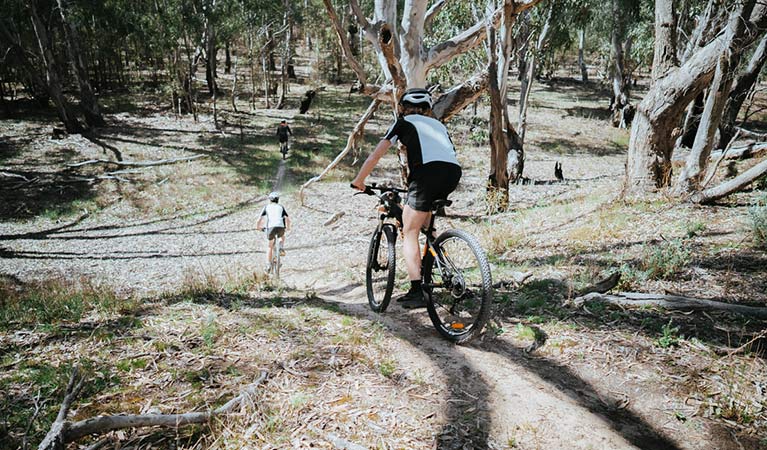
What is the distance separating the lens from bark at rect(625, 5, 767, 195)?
7.02 m

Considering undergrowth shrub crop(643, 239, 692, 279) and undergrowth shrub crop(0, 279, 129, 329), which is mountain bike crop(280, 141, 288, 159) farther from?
undergrowth shrub crop(643, 239, 692, 279)

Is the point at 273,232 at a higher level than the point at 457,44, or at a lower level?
lower

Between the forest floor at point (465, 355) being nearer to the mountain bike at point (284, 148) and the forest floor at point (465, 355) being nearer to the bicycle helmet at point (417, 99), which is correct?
the bicycle helmet at point (417, 99)

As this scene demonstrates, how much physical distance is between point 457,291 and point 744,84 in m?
11.4

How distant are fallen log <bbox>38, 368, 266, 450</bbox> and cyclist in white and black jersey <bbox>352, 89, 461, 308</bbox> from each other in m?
2.03

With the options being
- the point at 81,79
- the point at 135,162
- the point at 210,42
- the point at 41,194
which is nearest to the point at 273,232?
the point at 41,194

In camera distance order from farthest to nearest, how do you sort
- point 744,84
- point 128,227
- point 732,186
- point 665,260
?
point 128,227 < point 744,84 < point 732,186 < point 665,260

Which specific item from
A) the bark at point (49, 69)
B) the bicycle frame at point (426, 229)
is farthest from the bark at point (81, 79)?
the bicycle frame at point (426, 229)

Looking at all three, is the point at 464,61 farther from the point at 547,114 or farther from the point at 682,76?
the point at 547,114

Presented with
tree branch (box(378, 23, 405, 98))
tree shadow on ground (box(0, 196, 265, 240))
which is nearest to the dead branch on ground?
tree branch (box(378, 23, 405, 98))

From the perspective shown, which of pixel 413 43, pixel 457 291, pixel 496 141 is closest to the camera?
pixel 457 291

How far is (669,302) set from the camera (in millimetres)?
3914

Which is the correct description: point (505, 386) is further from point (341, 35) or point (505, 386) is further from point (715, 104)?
point (715, 104)

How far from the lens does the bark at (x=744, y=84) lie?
8.15 meters
